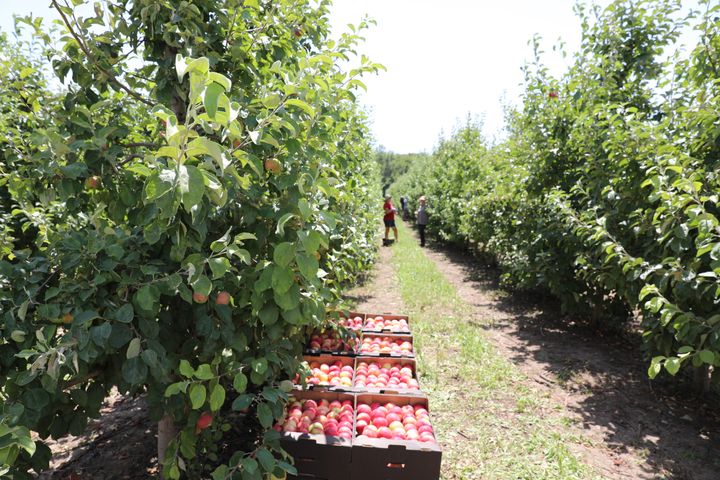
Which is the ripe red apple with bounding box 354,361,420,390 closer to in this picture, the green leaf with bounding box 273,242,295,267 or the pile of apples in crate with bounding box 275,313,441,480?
the pile of apples in crate with bounding box 275,313,441,480

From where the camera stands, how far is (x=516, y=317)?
6887 millimetres

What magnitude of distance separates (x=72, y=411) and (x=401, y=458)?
166 cm

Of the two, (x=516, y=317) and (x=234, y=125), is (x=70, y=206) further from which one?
(x=516, y=317)

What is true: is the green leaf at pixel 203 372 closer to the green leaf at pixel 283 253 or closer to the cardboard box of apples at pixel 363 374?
the green leaf at pixel 283 253

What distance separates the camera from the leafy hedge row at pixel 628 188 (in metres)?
3.03

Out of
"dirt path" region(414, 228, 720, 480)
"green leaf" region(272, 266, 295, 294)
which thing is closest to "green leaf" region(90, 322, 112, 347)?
"green leaf" region(272, 266, 295, 294)

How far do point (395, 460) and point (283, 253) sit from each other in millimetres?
1548

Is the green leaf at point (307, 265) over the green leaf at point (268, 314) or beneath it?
over

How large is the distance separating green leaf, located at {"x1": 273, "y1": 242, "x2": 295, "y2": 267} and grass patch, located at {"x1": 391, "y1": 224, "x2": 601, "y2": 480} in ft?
7.79

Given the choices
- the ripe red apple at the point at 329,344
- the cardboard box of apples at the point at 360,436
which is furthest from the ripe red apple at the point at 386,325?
the cardboard box of apples at the point at 360,436

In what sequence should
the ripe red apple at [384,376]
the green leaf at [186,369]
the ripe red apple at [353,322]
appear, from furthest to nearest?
the ripe red apple at [353,322] < the ripe red apple at [384,376] < the green leaf at [186,369]

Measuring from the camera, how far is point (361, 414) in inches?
110

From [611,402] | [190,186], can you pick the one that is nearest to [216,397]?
[190,186]

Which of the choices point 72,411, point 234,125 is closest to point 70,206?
point 72,411
